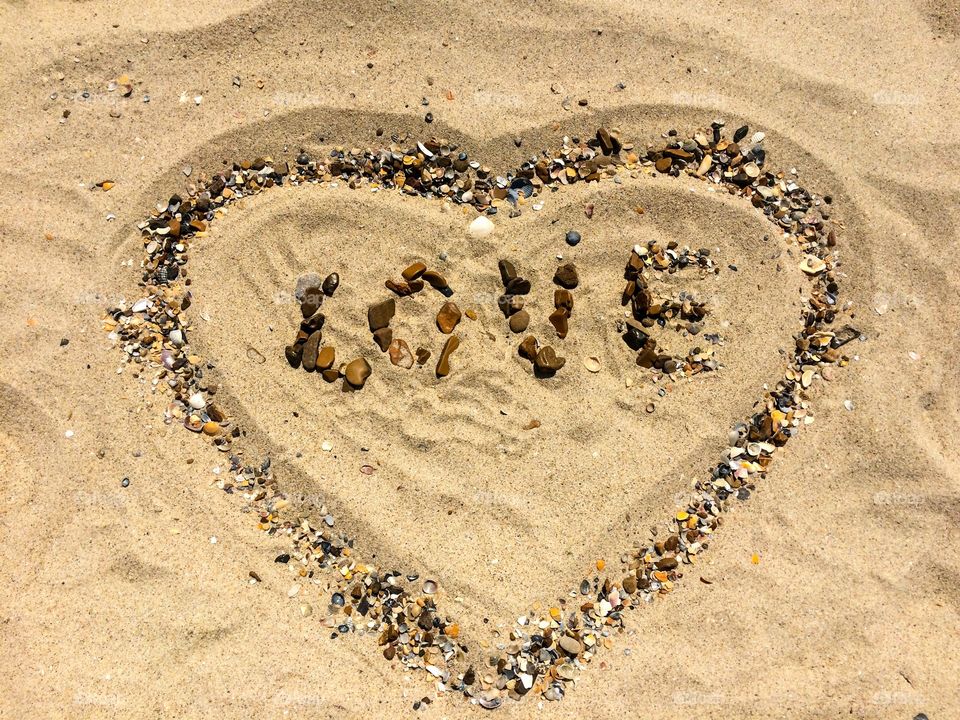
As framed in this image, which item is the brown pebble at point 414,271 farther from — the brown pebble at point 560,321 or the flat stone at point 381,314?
the brown pebble at point 560,321

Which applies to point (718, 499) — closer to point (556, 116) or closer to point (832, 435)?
point (832, 435)

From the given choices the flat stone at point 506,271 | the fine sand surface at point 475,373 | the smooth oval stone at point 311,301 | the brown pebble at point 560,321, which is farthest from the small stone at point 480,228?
the smooth oval stone at point 311,301

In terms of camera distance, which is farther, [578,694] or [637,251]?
[637,251]

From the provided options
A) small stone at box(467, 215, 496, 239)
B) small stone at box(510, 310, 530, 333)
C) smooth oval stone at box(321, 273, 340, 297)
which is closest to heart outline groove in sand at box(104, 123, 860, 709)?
small stone at box(467, 215, 496, 239)

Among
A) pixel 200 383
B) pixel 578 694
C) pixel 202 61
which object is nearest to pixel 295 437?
pixel 200 383

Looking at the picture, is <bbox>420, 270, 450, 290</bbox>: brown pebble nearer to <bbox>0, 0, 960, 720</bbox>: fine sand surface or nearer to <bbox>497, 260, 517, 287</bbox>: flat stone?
<bbox>0, 0, 960, 720</bbox>: fine sand surface

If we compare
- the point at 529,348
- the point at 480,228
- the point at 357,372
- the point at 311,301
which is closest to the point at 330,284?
the point at 311,301
